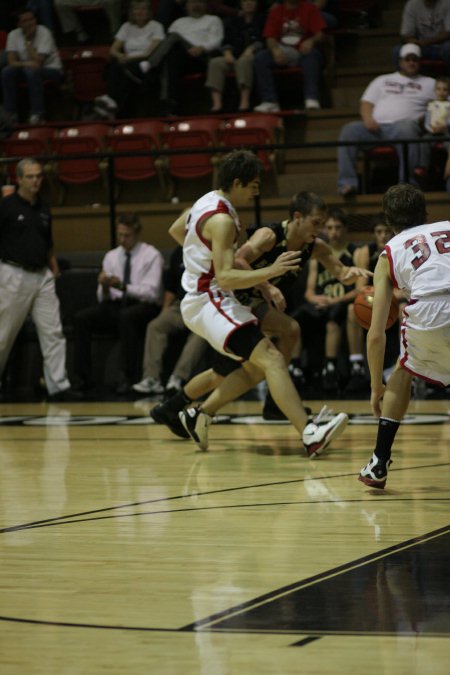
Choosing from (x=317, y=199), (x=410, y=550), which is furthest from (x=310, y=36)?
(x=410, y=550)

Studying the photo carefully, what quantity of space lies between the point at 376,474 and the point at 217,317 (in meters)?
1.58

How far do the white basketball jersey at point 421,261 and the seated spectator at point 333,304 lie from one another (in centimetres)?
474

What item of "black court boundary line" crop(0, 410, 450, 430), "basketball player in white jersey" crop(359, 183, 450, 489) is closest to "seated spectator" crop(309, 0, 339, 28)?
"black court boundary line" crop(0, 410, 450, 430)

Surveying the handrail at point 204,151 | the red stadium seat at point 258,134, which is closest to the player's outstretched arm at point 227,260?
the handrail at point 204,151

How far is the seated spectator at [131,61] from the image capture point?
488 inches

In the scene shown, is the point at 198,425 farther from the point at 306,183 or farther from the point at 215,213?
the point at 306,183

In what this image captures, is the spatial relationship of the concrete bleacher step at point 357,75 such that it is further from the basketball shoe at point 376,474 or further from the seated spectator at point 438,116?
the basketball shoe at point 376,474

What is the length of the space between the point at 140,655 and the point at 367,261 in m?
6.76

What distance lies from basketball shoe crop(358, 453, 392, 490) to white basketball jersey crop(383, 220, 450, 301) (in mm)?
664

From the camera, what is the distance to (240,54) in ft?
39.8

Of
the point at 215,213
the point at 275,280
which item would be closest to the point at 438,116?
the point at 275,280

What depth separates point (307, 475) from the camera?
539 centimetres

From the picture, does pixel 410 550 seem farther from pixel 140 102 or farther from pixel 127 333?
pixel 140 102

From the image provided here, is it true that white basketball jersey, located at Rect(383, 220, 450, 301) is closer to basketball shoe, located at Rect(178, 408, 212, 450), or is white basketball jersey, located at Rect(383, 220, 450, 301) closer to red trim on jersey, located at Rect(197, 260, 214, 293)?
red trim on jersey, located at Rect(197, 260, 214, 293)
